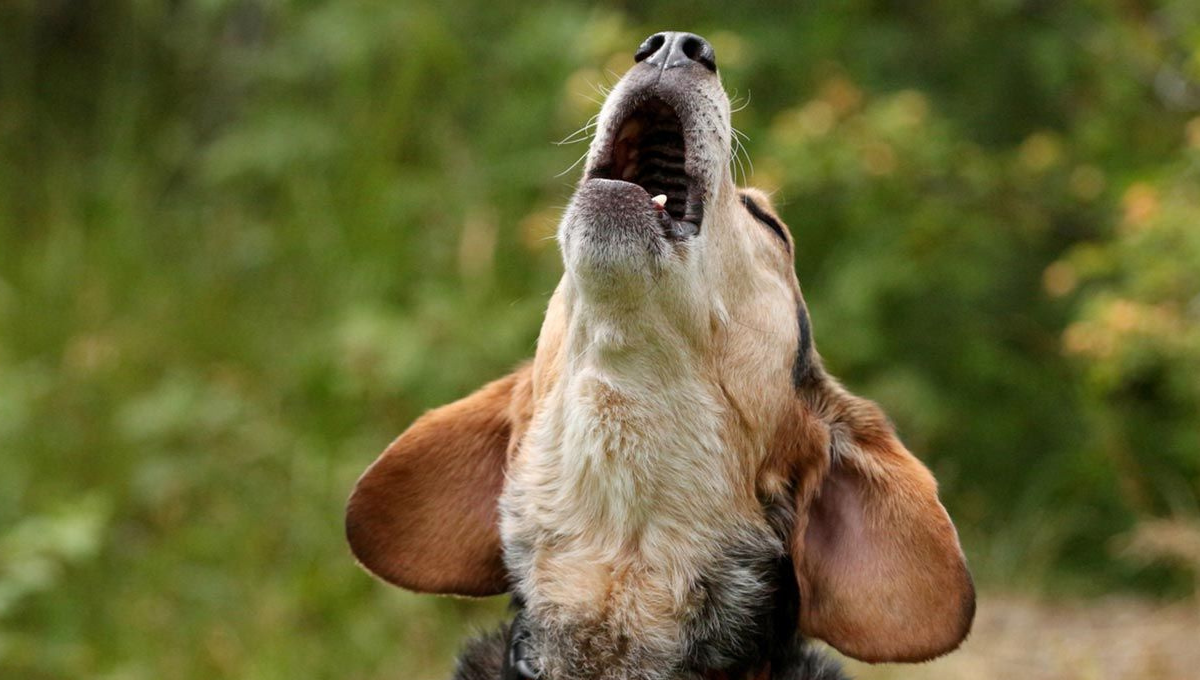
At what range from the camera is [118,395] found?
660 centimetres

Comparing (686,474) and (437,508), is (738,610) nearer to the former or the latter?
(686,474)

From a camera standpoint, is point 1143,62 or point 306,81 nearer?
point 1143,62

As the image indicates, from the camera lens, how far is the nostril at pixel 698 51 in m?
3.33

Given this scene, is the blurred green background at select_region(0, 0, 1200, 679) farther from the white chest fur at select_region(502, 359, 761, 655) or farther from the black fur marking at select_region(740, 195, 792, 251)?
the white chest fur at select_region(502, 359, 761, 655)

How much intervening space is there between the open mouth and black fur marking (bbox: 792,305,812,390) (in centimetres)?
48

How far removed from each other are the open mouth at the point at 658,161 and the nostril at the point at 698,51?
5.6 inches

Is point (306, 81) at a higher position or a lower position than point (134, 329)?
higher

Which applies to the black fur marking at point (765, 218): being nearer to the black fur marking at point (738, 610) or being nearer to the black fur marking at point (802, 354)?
the black fur marking at point (802, 354)

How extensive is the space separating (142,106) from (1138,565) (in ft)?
19.5

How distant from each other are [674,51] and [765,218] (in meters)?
0.57

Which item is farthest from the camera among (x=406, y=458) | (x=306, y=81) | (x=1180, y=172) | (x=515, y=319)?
(x=306, y=81)

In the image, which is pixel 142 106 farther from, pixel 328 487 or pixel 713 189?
pixel 713 189

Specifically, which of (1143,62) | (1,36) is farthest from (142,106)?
(1143,62)

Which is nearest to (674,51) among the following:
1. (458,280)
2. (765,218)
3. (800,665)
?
(765,218)
